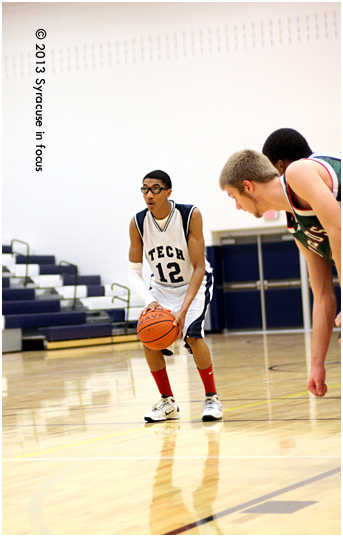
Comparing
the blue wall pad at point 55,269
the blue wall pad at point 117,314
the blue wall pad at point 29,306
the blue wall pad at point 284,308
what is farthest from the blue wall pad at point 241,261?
the blue wall pad at point 29,306

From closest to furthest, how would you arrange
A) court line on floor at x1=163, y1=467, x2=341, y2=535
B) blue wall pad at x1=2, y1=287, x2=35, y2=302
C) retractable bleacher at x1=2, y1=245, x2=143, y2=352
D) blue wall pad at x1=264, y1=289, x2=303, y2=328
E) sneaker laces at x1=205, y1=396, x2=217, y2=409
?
court line on floor at x1=163, y1=467, x2=341, y2=535 → sneaker laces at x1=205, y1=396, x2=217, y2=409 → retractable bleacher at x1=2, y1=245, x2=143, y2=352 → blue wall pad at x1=2, y1=287, x2=35, y2=302 → blue wall pad at x1=264, y1=289, x2=303, y2=328

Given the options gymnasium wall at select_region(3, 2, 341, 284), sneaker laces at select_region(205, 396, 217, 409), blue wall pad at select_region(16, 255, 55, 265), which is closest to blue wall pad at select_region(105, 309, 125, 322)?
gymnasium wall at select_region(3, 2, 341, 284)

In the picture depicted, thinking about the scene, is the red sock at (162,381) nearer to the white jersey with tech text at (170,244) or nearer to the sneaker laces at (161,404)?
the sneaker laces at (161,404)

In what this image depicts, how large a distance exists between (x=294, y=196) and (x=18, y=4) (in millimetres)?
14744

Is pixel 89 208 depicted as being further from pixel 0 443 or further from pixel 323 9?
pixel 0 443

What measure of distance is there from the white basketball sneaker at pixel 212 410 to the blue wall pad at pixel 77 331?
7975 millimetres

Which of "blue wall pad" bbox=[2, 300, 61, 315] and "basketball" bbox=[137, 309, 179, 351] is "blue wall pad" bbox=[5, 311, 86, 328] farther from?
"basketball" bbox=[137, 309, 179, 351]

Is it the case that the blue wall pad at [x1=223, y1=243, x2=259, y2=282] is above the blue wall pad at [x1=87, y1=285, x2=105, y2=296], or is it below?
above

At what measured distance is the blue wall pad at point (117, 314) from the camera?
44.9 ft

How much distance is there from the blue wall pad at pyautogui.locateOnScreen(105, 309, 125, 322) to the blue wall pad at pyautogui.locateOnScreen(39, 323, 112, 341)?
70cm

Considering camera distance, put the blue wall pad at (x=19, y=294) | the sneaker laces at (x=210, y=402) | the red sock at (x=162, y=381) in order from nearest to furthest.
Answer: the sneaker laces at (x=210, y=402), the red sock at (x=162, y=381), the blue wall pad at (x=19, y=294)

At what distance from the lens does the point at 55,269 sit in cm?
1472

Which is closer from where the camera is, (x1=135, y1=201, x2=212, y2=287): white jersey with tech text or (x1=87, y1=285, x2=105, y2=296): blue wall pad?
(x1=135, y1=201, x2=212, y2=287): white jersey with tech text

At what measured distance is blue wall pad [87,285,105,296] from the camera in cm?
1430
